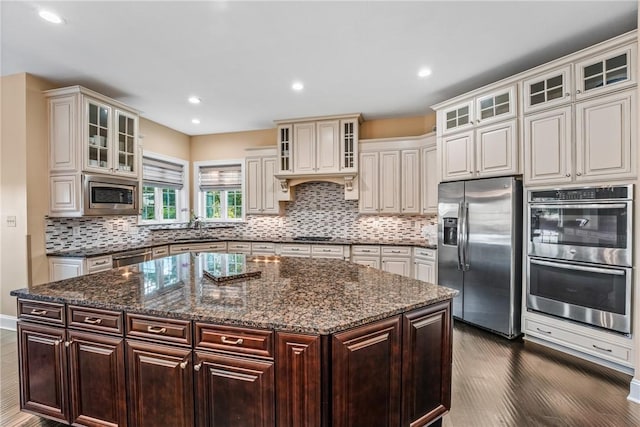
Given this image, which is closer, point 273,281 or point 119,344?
point 119,344

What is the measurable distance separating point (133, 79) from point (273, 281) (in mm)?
3111

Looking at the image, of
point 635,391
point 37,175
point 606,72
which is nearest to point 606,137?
point 606,72

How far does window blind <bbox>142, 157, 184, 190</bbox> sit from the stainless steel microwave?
2.71ft

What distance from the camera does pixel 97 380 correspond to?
65.6 inches

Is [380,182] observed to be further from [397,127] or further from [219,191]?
[219,191]

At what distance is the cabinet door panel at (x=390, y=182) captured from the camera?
4.68m

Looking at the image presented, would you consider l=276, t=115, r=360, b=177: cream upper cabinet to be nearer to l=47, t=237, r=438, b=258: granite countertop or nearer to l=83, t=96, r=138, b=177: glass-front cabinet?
l=47, t=237, r=438, b=258: granite countertop

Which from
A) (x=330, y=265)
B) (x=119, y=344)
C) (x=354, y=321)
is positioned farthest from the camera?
(x=330, y=265)

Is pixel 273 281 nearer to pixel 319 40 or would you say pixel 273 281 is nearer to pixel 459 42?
pixel 319 40

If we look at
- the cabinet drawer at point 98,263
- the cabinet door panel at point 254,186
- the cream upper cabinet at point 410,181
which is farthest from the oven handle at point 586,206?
the cabinet drawer at point 98,263

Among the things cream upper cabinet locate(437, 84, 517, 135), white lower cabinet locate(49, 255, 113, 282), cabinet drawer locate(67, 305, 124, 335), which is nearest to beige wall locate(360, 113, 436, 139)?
cream upper cabinet locate(437, 84, 517, 135)

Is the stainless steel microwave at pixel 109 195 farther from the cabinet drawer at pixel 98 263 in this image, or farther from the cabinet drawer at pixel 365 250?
the cabinet drawer at pixel 365 250

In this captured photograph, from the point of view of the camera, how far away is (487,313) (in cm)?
333

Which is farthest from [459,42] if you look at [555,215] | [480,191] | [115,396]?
[115,396]
